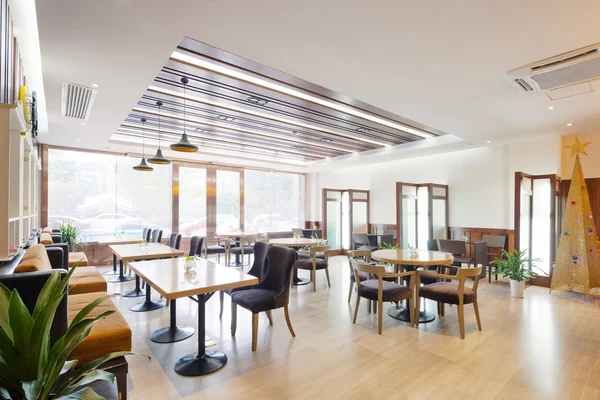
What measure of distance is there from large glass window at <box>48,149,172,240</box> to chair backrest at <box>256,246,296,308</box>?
589 centimetres

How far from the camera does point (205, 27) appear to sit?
2506 millimetres

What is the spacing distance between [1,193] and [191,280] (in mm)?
1432

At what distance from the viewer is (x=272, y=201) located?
10680mm

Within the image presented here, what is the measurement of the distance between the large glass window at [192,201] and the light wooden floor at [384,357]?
4.56m

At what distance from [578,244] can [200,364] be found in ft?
19.2

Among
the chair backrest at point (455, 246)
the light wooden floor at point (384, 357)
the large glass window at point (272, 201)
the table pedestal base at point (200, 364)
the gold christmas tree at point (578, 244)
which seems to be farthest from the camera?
the large glass window at point (272, 201)

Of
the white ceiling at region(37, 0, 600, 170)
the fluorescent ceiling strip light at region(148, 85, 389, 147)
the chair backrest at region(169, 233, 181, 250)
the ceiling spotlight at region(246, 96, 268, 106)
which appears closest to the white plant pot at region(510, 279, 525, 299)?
the white ceiling at region(37, 0, 600, 170)

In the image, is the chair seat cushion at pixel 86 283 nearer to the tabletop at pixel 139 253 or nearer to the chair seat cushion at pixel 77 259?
→ the tabletop at pixel 139 253

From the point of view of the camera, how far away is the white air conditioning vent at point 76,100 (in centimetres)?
362

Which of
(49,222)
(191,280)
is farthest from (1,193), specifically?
(49,222)

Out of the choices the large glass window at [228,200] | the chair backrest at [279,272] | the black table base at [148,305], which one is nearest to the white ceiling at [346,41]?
the chair backrest at [279,272]

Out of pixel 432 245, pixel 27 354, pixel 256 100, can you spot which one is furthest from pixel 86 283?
pixel 432 245

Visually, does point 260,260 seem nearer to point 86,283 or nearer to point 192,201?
point 86,283

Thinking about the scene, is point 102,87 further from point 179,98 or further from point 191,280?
point 191,280
